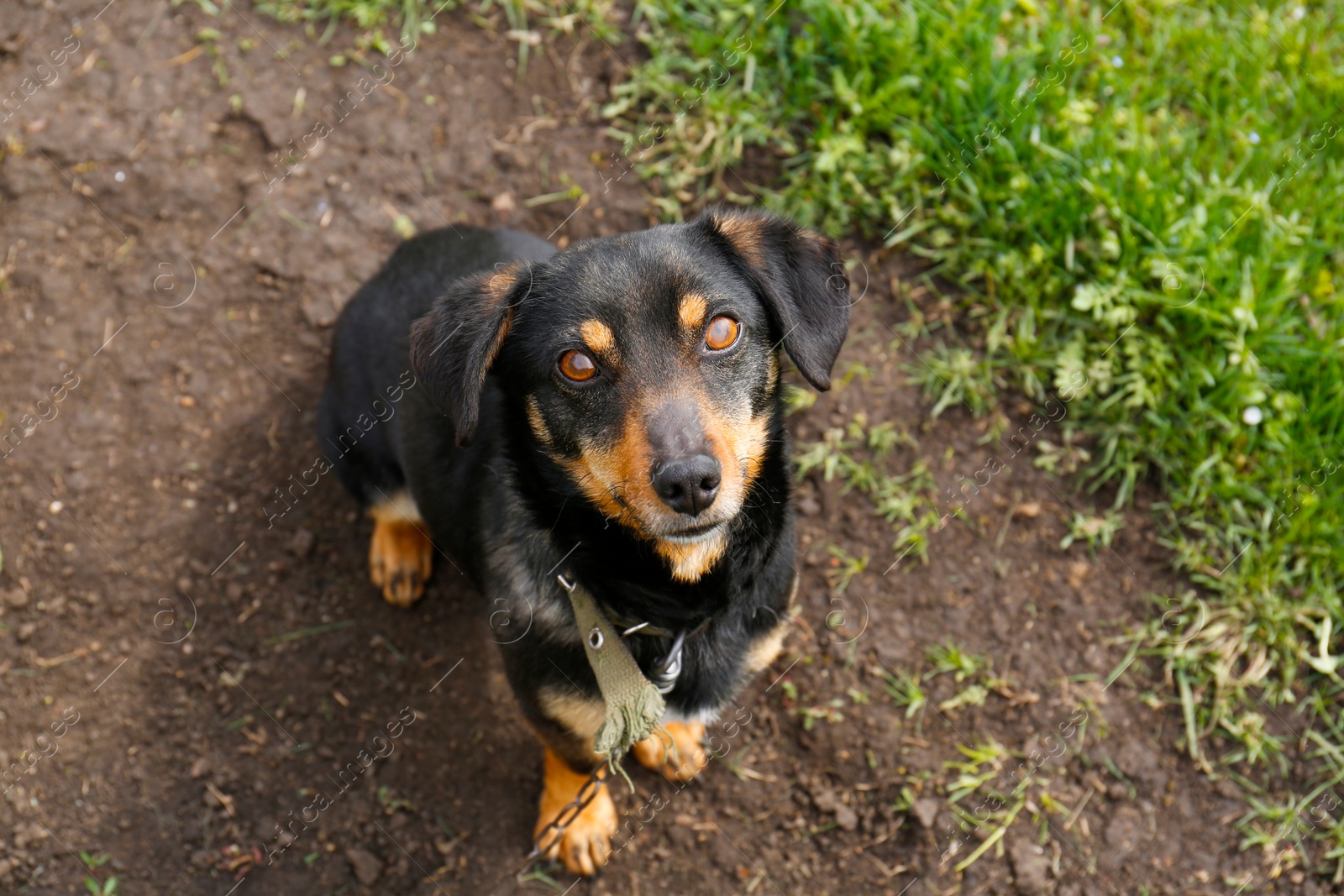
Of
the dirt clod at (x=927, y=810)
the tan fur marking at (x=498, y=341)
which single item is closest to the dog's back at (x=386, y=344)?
the tan fur marking at (x=498, y=341)

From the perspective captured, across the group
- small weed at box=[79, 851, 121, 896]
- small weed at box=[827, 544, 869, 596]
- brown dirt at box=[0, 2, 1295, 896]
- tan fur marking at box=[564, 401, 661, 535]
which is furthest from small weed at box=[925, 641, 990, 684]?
small weed at box=[79, 851, 121, 896]

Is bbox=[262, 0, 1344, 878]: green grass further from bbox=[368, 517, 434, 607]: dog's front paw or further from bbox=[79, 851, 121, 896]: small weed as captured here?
bbox=[79, 851, 121, 896]: small weed

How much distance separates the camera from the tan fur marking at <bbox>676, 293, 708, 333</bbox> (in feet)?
8.59

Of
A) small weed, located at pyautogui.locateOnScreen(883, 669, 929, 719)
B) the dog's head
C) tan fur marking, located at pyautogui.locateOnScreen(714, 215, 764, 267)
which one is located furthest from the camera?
small weed, located at pyautogui.locateOnScreen(883, 669, 929, 719)

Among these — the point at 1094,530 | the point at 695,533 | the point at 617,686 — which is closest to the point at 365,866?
the point at 617,686

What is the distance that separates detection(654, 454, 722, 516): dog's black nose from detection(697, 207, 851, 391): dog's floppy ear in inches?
20.8

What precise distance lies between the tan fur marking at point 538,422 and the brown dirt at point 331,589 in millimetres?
1571

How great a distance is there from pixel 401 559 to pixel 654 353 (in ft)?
6.29

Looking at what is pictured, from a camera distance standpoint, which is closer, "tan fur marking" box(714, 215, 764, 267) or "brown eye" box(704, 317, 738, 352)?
"brown eye" box(704, 317, 738, 352)

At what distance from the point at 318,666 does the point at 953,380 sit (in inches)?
118

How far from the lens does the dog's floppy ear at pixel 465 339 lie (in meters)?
2.64

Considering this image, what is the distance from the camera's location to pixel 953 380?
13.8 feet

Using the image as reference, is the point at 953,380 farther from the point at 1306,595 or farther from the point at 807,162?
the point at 1306,595

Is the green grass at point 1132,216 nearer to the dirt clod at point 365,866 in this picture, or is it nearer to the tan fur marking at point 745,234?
the tan fur marking at point 745,234
